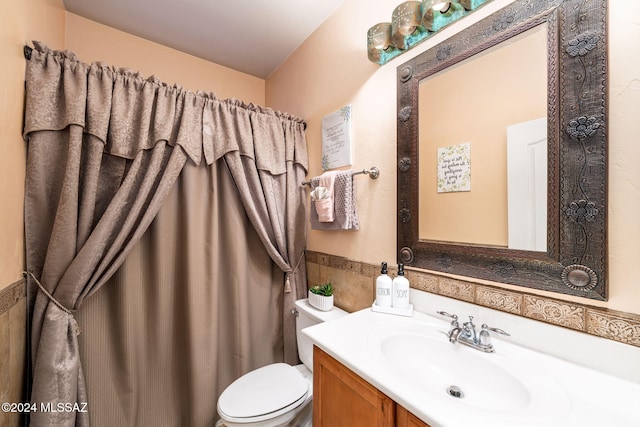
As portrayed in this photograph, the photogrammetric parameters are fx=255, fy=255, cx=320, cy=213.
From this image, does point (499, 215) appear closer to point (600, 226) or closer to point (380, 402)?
point (600, 226)

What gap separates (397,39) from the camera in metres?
1.11

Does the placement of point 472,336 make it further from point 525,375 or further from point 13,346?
point 13,346

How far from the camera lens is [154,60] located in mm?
1801

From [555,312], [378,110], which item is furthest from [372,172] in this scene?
[555,312]

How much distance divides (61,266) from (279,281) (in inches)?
42.4

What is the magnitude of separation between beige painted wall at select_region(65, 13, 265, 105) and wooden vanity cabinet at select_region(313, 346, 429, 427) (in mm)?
1892

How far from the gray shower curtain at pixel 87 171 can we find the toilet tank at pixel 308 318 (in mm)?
596

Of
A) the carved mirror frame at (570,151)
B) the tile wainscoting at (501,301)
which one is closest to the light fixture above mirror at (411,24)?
the carved mirror frame at (570,151)

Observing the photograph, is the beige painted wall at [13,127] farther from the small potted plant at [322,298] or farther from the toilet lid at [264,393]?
the small potted plant at [322,298]

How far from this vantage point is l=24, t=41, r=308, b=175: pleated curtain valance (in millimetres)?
1094

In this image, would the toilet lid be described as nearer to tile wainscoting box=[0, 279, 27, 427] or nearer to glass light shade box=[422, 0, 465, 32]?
tile wainscoting box=[0, 279, 27, 427]

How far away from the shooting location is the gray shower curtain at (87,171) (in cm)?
106

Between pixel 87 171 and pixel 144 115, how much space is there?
1.21ft

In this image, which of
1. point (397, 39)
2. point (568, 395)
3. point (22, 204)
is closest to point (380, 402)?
point (568, 395)
